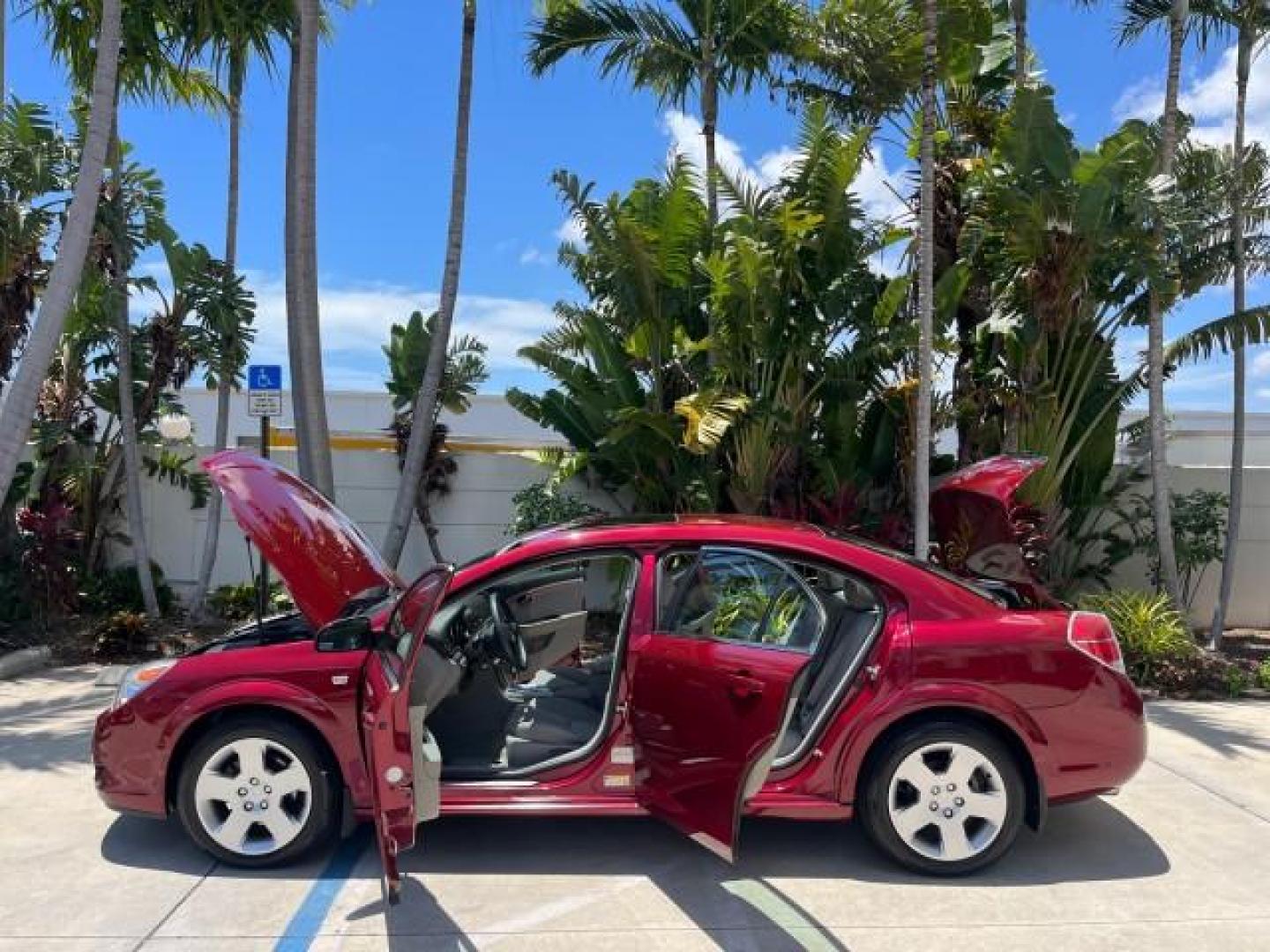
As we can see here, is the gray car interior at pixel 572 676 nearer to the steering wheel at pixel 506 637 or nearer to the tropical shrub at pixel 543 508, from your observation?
the steering wheel at pixel 506 637

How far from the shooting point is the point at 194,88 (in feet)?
37.5

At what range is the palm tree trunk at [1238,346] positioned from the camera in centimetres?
945

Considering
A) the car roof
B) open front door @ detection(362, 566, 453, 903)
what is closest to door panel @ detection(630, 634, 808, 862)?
the car roof

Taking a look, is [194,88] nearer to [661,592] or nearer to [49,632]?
[49,632]

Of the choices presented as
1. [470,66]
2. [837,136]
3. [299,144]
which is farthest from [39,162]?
[837,136]

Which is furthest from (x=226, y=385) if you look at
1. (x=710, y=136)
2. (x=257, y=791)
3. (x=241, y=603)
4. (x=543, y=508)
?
(x=257, y=791)

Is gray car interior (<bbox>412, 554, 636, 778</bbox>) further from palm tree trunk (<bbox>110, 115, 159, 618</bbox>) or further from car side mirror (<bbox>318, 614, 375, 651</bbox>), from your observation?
palm tree trunk (<bbox>110, 115, 159, 618</bbox>)

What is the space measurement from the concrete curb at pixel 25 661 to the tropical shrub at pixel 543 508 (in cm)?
449

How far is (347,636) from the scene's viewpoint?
4133 millimetres

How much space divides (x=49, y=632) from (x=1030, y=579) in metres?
9.07

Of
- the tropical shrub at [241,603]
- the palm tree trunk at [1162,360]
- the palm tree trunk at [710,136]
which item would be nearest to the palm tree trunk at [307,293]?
the tropical shrub at [241,603]

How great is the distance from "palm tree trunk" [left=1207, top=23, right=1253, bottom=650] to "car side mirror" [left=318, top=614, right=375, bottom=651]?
27.8 ft

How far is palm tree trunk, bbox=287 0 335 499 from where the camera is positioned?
916 centimetres

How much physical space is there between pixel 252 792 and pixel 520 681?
5.00ft
